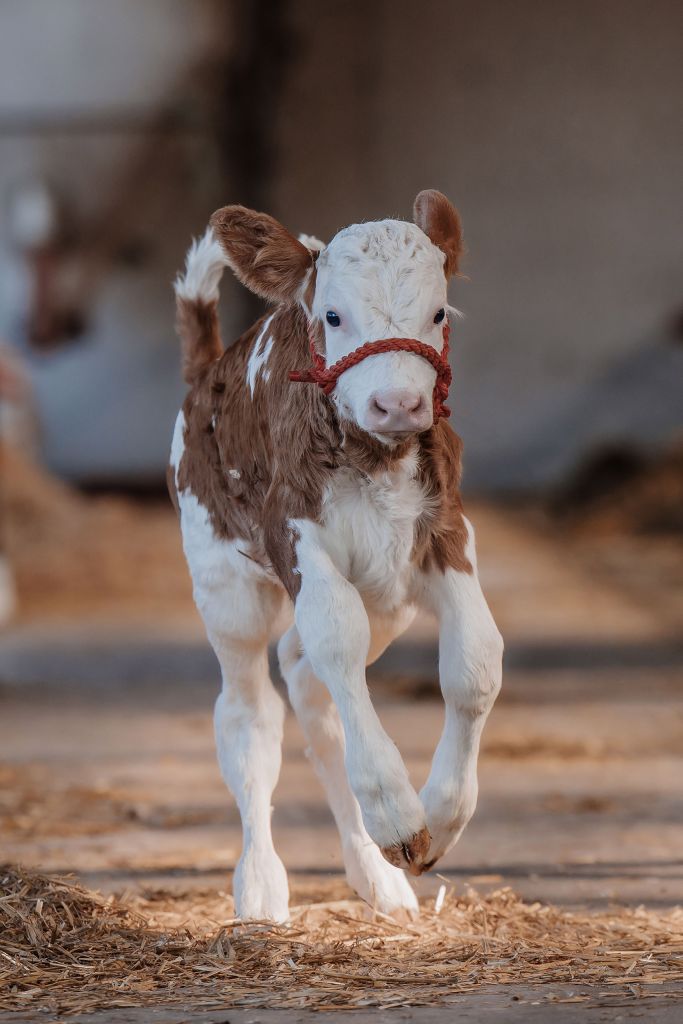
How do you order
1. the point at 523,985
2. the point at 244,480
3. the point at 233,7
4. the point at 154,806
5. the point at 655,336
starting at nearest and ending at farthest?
the point at 523,985, the point at 244,480, the point at 154,806, the point at 233,7, the point at 655,336

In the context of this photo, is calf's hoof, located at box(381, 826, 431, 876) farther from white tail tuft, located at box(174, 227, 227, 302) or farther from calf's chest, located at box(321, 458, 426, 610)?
white tail tuft, located at box(174, 227, 227, 302)

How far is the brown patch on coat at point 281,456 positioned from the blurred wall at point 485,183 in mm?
13596

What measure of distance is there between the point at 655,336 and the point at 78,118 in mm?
A: 7126

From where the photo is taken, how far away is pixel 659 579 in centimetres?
1194

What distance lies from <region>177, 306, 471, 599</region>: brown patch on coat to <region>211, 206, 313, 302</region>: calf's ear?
0.12 m

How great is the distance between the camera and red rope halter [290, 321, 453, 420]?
10.0ft

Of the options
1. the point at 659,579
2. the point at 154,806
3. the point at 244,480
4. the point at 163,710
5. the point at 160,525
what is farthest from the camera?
the point at 160,525

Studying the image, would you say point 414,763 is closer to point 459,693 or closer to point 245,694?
point 245,694

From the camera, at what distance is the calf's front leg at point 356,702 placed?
3.07 meters

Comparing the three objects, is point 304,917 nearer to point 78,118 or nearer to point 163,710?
point 163,710

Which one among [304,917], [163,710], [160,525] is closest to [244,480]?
[304,917]

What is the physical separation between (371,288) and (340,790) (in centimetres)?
144

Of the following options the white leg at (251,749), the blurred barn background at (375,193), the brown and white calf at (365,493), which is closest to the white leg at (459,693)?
the brown and white calf at (365,493)

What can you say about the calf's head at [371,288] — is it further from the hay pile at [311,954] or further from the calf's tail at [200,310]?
the hay pile at [311,954]
